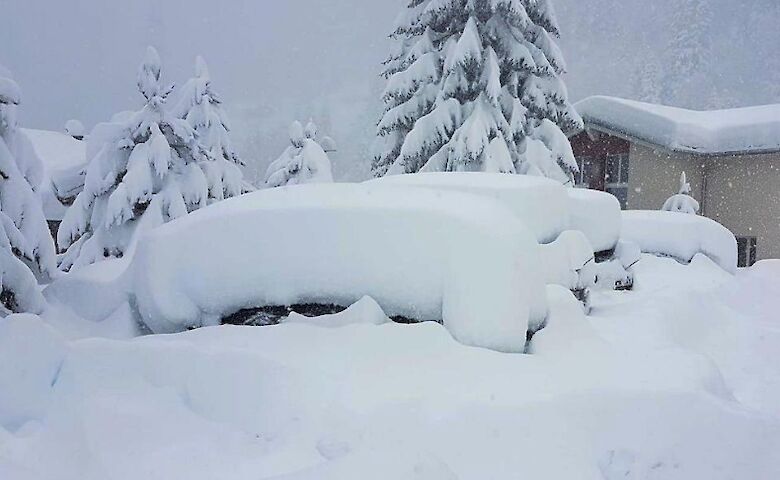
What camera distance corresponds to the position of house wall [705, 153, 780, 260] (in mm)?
19406

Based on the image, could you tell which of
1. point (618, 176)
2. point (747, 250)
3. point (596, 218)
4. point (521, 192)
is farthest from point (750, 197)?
point (521, 192)

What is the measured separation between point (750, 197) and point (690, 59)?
114 feet

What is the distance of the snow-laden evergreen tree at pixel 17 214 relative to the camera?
5.64 m

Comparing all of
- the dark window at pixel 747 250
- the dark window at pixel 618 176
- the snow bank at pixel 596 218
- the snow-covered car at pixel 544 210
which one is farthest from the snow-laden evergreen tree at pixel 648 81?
the snow-covered car at pixel 544 210

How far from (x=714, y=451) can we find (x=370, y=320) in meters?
2.33

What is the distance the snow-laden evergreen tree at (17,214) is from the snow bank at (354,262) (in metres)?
1.60

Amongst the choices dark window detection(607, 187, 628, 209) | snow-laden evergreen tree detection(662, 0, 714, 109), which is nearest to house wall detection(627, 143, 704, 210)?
dark window detection(607, 187, 628, 209)

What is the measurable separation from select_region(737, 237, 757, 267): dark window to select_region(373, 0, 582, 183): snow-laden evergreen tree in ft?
27.0

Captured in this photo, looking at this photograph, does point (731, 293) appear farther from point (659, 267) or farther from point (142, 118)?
point (142, 118)

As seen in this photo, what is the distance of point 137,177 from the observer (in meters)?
10.1

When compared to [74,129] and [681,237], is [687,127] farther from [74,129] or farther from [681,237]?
[74,129]

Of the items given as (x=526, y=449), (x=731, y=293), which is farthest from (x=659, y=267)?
(x=526, y=449)

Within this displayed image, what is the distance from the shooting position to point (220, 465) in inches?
119

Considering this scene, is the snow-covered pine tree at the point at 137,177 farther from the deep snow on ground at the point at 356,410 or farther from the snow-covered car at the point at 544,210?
the deep snow on ground at the point at 356,410
